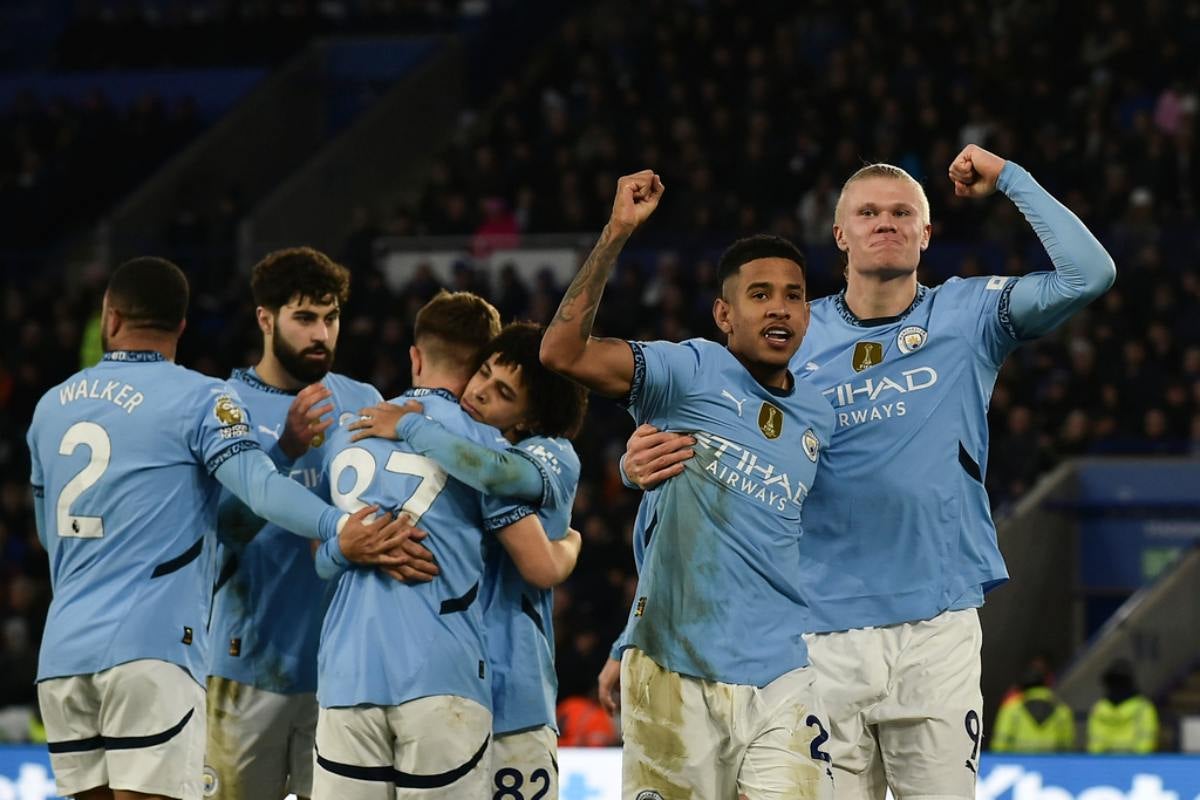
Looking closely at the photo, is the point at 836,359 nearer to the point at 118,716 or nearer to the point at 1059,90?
the point at 118,716

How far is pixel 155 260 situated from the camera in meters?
6.05

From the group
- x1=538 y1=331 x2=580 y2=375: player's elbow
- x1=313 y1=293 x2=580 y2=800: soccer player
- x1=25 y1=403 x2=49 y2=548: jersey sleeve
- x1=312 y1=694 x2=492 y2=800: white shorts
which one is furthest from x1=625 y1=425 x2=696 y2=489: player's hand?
x1=25 y1=403 x2=49 y2=548: jersey sleeve

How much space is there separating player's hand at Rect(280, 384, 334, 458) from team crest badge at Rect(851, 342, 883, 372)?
Result: 5.84 feet

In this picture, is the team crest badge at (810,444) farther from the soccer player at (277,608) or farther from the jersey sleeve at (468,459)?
the soccer player at (277,608)

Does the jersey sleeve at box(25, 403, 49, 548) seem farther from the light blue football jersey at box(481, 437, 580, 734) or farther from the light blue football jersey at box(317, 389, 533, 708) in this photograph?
the light blue football jersey at box(481, 437, 580, 734)

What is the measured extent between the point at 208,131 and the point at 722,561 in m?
20.0

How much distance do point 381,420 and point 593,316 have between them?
0.97 metres

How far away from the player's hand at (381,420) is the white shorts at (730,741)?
1.16 m

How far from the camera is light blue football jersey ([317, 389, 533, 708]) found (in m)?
5.59

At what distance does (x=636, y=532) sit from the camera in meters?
5.90

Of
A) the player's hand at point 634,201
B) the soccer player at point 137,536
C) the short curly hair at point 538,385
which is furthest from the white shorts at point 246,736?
the player's hand at point 634,201

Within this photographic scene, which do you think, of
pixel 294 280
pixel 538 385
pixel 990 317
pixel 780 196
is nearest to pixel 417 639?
pixel 538 385

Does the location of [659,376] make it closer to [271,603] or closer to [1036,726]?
[271,603]

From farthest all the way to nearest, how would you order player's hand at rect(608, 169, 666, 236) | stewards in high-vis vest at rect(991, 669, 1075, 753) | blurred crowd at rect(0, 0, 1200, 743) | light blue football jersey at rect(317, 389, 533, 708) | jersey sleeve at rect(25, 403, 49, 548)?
blurred crowd at rect(0, 0, 1200, 743) < stewards in high-vis vest at rect(991, 669, 1075, 753) < jersey sleeve at rect(25, 403, 49, 548) < light blue football jersey at rect(317, 389, 533, 708) < player's hand at rect(608, 169, 666, 236)
